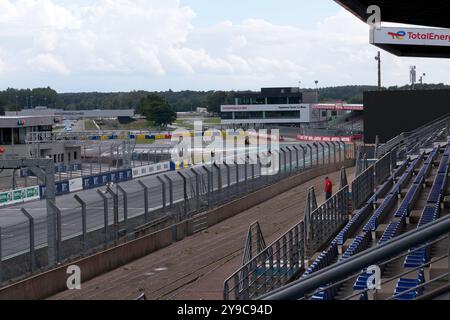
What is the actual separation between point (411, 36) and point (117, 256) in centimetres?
1857

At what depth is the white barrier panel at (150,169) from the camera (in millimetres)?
34322

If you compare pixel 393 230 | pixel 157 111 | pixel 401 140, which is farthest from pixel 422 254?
pixel 157 111

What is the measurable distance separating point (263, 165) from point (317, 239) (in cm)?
1872

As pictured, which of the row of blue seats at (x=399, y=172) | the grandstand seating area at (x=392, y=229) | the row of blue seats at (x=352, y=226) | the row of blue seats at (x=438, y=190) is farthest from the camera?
the row of blue seats at (x=399, y=172)

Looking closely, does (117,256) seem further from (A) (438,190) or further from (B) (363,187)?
(A) (438,190)

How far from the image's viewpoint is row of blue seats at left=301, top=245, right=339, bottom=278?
31.2 ft

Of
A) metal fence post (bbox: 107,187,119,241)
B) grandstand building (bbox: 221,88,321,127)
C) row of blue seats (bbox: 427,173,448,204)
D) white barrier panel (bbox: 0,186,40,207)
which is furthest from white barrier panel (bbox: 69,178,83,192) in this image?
grandstand building (bbox: 221,88,321,127)

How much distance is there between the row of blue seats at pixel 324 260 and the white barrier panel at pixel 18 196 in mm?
12231

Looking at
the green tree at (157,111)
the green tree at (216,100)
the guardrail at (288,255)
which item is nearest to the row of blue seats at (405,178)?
the guardrail at (288,255)

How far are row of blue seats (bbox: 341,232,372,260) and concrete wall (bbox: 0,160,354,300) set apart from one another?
635cm

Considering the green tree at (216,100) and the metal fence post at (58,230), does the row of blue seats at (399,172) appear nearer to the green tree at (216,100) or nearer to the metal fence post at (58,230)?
the metal fence post at (58,230)
